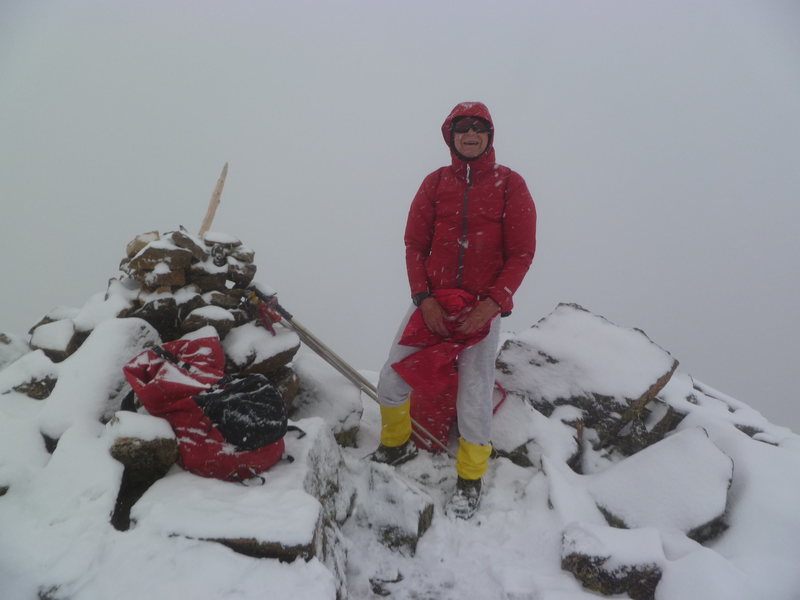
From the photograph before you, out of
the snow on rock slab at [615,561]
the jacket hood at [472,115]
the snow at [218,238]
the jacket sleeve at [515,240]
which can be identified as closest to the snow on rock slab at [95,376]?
the snow at [218,238]

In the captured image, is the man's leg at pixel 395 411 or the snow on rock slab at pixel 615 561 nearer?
the snow on rock slab at pixel 615 561

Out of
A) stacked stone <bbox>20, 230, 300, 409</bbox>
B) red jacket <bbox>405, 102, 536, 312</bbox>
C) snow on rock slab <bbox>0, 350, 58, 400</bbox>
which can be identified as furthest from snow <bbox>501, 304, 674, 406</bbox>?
snow on rock slab <bbox>0, 350, 58, 400</bbox>

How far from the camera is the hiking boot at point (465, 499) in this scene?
11.7 feet

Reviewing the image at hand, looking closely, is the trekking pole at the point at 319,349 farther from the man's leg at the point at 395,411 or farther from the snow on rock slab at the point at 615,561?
the snow on rock slab at the point at 615,561

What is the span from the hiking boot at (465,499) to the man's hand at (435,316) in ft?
4.77

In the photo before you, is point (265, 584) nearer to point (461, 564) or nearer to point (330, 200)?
point (461, 564)

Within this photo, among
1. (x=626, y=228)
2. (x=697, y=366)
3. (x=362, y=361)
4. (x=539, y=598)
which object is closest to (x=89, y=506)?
(x=539, y=598)

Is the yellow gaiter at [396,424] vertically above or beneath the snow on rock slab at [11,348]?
above

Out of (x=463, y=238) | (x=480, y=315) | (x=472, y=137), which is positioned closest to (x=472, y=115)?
(x=472, y=137)

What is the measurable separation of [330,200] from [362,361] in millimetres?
85388

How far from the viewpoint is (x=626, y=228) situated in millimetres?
135000

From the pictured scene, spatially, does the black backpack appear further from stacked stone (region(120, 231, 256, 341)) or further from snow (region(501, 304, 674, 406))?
snow (region(501, 304, 674, 406))

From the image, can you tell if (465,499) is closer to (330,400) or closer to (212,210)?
(330,400)

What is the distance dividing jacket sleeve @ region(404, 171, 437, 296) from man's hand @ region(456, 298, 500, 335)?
58 centimetres
